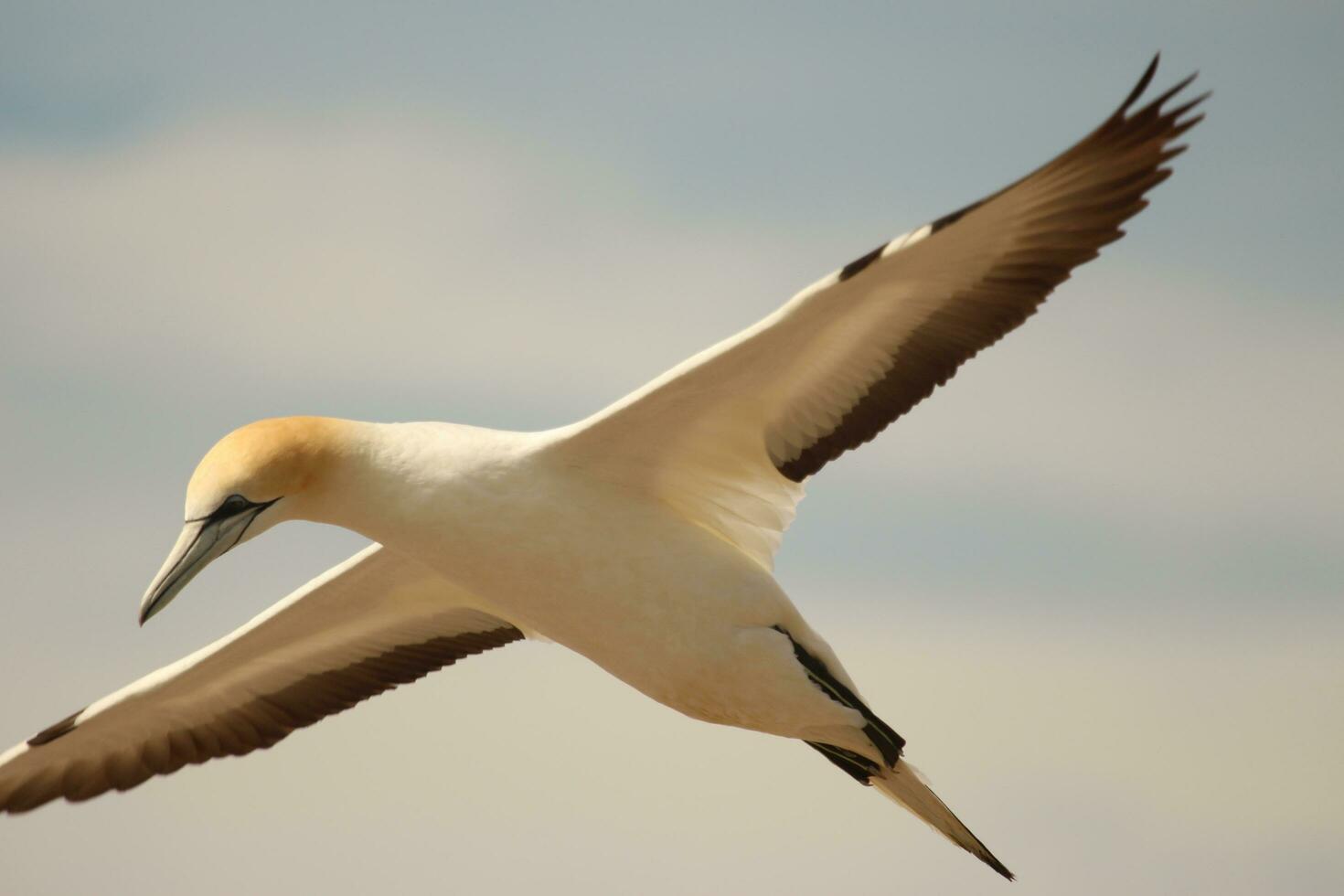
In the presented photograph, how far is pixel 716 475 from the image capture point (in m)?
7.91

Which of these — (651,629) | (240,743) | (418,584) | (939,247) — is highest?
(939,247)

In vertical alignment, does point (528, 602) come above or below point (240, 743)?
above

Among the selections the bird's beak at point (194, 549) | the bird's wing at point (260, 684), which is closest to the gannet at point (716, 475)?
the bird's beak at point (194, 549)

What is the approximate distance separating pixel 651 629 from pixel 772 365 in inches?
49.0

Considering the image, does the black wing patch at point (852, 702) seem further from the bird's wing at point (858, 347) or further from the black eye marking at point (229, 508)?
the black eye marking at point (229, 508)

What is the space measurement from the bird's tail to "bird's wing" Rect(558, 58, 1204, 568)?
1171 mm

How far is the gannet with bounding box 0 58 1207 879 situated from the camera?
6.99 metres

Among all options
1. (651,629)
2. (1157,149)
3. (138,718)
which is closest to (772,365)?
(651,629)

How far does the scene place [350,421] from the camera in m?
7.45

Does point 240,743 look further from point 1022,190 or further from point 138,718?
point 1022,190

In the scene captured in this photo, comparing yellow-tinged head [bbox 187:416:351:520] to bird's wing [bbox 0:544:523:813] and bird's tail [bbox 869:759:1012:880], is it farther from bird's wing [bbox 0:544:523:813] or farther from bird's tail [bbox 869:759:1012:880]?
bird's tail [bbox 869:759:1012:880]

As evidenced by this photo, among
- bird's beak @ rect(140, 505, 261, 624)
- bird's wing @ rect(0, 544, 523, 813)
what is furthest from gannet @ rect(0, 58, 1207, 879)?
bird's wing @ rect(0, 544, 523, 813)

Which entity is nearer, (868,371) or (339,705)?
(868,371)

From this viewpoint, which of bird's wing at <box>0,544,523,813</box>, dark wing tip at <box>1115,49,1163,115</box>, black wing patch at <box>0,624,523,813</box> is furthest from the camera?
black wing patch at <box>0,624,523,813</box>
